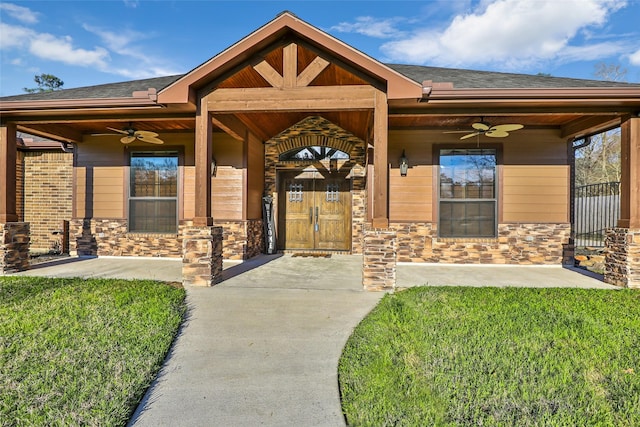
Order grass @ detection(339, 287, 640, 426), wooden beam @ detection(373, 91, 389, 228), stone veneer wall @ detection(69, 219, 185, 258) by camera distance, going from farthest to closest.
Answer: stone veneer wall @ detection(69, 219, 185, 258) < wooden beam @ detection(373, 91, 389, 228) < grass @ detection(339, 287, 640, 426)

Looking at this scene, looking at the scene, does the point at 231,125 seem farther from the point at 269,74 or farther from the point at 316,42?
the point at 316,42

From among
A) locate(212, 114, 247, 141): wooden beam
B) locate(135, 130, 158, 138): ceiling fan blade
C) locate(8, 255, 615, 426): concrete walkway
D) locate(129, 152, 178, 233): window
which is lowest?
locate(8, 255, 615, 426): concrete walkway

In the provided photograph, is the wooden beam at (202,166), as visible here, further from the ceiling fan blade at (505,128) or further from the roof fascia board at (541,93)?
the ceiling fan blade at (505,128)

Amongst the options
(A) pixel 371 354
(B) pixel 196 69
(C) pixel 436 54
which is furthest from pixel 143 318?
(C) pixel 436 54

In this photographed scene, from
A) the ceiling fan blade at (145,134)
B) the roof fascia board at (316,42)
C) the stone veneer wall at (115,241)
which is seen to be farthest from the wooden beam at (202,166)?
the stone veneer wall at (115,241)

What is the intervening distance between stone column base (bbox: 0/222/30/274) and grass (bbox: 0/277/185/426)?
5.18 ft

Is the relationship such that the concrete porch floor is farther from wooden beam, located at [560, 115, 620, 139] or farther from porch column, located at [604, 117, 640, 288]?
wooden beam, located at [560, 115, 620, 139]

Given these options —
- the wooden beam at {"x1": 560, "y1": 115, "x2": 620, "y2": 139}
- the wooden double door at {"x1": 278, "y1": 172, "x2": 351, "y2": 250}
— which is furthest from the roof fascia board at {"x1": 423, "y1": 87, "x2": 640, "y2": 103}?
the wooden double door at {"x1": 278, "y1": 172, "x2": 351, "y2": 250}

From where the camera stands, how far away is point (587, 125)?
232 inches

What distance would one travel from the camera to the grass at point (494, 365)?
1.93 metres

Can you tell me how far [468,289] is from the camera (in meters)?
4.54

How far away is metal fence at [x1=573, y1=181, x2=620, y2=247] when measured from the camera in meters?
9.94

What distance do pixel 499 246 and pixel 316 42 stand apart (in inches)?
225

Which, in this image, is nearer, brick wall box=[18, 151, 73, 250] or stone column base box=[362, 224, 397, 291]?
stone column base box=[362, 224, 397, 291]
